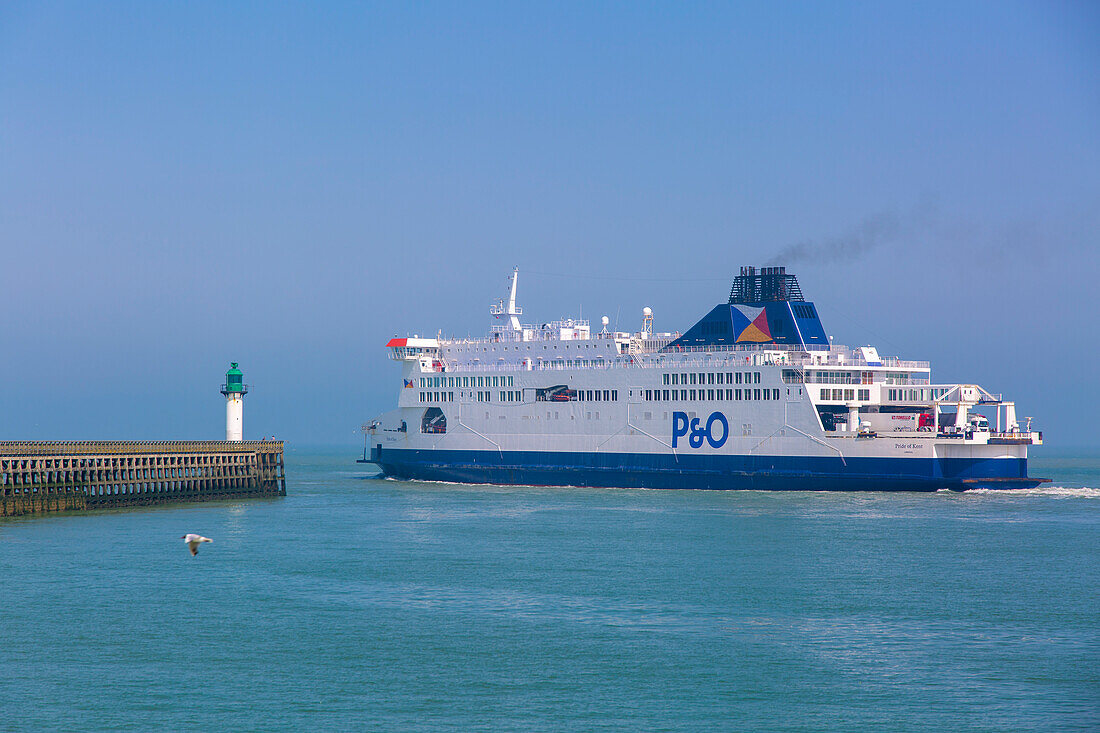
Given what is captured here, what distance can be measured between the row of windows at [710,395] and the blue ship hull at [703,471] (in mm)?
2497

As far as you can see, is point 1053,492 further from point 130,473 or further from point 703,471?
point 130,473

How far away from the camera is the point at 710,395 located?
166ft

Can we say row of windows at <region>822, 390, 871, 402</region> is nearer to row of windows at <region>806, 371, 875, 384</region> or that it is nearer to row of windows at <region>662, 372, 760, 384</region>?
row of windows at <region>806, 371, 875, 384</region>

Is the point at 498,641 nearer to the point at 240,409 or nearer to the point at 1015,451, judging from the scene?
the point at 1015,451

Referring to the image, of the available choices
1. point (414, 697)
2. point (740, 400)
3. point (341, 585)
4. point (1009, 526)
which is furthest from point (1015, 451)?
point (414, 697)

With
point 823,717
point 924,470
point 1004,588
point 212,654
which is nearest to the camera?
point 823,717

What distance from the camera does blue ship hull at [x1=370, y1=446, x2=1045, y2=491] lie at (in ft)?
149

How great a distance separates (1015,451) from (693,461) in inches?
509

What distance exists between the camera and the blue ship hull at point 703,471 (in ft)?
149

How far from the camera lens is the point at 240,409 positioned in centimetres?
5791

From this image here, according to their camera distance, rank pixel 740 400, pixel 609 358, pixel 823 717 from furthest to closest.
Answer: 1. pixel 609 358
2. pixel 740 400
3. pixel 823 717

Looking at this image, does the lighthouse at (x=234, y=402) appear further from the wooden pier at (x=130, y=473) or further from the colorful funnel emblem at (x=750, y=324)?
the colorful funnel emblem at (x=750, y=324)

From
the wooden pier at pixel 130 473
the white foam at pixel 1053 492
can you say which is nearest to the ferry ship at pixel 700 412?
the white foam at pixel 1053 492

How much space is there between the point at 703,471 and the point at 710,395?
3273mm
